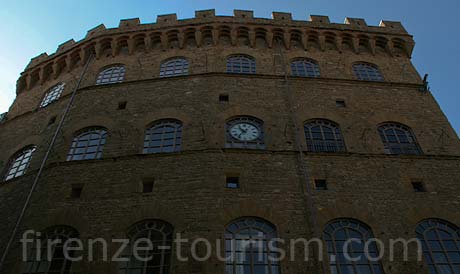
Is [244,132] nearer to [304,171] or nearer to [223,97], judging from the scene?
[223,97]

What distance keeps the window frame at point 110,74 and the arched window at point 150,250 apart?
20.6 ft

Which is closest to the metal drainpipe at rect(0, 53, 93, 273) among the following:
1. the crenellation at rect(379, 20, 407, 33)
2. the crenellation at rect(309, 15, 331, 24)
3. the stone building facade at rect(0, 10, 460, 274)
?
the stone building facade at rect(0, 10, 460, 274)

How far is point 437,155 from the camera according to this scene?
10578 millimetres

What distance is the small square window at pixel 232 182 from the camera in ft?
31.5

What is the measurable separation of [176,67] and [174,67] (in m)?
0.07

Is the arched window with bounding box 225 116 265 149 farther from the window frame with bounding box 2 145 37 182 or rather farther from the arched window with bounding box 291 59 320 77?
the window frame with bounding box 2 145 37 182

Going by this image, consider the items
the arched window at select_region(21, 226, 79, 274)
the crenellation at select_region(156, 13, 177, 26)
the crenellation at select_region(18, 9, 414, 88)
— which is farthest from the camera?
the crenellation at select_region(156, 13, 177, 26)

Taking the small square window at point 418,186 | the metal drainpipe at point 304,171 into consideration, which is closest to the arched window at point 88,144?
the metal drainpipe at point 304,171

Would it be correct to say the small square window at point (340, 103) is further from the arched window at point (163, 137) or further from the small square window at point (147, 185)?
the small square window at point (147, 185)

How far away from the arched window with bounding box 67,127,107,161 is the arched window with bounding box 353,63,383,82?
27.7 feet

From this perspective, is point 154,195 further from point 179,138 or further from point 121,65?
point 121,65

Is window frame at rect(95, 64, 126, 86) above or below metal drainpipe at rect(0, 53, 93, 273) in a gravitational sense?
above

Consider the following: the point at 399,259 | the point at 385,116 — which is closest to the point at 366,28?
the point at 385,116

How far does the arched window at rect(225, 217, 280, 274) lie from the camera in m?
8.01
